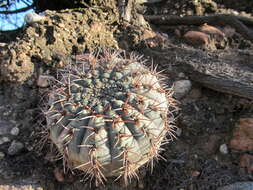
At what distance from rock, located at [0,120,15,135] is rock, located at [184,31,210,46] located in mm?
1808

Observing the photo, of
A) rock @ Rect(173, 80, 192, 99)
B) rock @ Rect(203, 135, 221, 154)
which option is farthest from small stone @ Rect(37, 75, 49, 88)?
rock @ Rect(203, 135, 221, 154)

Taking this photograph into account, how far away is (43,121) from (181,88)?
1.11m

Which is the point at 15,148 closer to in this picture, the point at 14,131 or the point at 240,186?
the point at 14,131

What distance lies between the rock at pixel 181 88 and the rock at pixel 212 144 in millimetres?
412

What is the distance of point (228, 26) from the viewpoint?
329 centimetres

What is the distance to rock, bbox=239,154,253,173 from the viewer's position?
2.15m

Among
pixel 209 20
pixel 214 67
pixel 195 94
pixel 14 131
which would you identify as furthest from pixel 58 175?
pixel 209 20

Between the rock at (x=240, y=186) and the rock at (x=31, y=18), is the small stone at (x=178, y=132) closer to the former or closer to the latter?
the rock at (x=240, y=186)

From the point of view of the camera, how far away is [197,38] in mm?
3025

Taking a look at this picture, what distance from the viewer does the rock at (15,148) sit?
2.19 meters

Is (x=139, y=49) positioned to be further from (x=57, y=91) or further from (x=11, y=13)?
(x=11, y=13)

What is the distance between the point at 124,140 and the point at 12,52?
1.34 metres

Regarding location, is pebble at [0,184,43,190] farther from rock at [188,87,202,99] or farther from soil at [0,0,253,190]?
rock at [188,87,202,99]

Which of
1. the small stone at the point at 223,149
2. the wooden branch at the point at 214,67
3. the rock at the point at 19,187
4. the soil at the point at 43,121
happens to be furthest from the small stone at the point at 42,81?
the small stone at the point at 223,149
